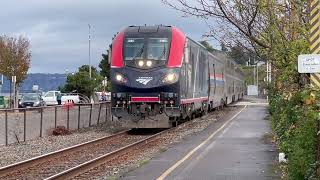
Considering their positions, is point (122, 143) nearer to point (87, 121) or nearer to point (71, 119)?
point (71, 119)

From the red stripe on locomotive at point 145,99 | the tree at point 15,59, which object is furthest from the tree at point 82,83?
the red stripe on locomotive at point 145,99

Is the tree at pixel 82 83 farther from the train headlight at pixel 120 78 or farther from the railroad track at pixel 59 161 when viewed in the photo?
the railroad track at pixel 59 161

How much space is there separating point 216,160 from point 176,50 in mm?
8787

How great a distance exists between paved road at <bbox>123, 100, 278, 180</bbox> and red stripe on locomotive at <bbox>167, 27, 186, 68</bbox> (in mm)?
2946

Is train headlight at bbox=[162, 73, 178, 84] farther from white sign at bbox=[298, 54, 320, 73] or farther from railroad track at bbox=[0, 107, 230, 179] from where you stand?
white sign at bbox=[298, 54, 320, 73]

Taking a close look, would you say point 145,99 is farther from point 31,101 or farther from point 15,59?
point 15,59

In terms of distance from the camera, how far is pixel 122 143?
19.7 m

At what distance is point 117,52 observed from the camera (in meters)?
22.0

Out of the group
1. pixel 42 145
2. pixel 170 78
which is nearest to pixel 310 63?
pixel 42 145

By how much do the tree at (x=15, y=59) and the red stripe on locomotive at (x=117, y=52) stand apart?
34093 millimetres

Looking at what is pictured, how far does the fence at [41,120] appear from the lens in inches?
788

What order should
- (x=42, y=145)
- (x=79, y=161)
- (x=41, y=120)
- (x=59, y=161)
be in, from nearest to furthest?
(x=59, y=161) → (x=79, y=161) → (x=42, y=145) → (x=41, y=120)

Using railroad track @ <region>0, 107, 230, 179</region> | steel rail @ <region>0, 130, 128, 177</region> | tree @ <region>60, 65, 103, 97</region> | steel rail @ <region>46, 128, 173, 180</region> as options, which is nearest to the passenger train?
railroad track @ <region>0, 107, 230, 179</region>

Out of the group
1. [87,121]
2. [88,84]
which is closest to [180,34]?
[87,121]
